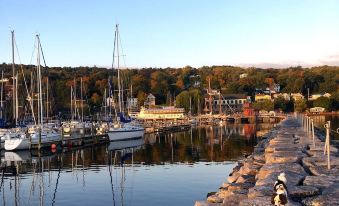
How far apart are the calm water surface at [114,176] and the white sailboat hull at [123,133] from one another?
10.0m

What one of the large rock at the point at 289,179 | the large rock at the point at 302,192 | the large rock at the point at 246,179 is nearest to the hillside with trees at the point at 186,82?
the large rock at the point at 246,179

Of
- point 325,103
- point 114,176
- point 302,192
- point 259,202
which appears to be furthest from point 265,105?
point 259,202

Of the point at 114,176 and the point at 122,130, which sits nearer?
the point at 114,176

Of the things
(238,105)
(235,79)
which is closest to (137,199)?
(238,105)

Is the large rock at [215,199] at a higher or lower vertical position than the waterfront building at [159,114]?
higher

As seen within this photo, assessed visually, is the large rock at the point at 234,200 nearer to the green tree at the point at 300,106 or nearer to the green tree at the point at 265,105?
the green tree at the point at 265,105

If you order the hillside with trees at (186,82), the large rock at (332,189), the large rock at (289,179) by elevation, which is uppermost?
the hillside with trees at (186,82)

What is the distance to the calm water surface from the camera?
21.6 m

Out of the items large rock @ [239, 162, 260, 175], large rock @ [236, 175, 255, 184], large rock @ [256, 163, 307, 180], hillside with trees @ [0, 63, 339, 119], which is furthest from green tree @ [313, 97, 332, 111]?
large rock @ [256, 163, 307, 180]

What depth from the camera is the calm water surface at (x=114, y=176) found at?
70.9 feet

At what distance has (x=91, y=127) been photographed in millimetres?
59625

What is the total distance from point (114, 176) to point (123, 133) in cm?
2703

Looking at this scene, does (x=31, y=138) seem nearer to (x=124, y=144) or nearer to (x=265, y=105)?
(x=124, y=144)

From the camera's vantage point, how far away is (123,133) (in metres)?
Answer: 55.3
